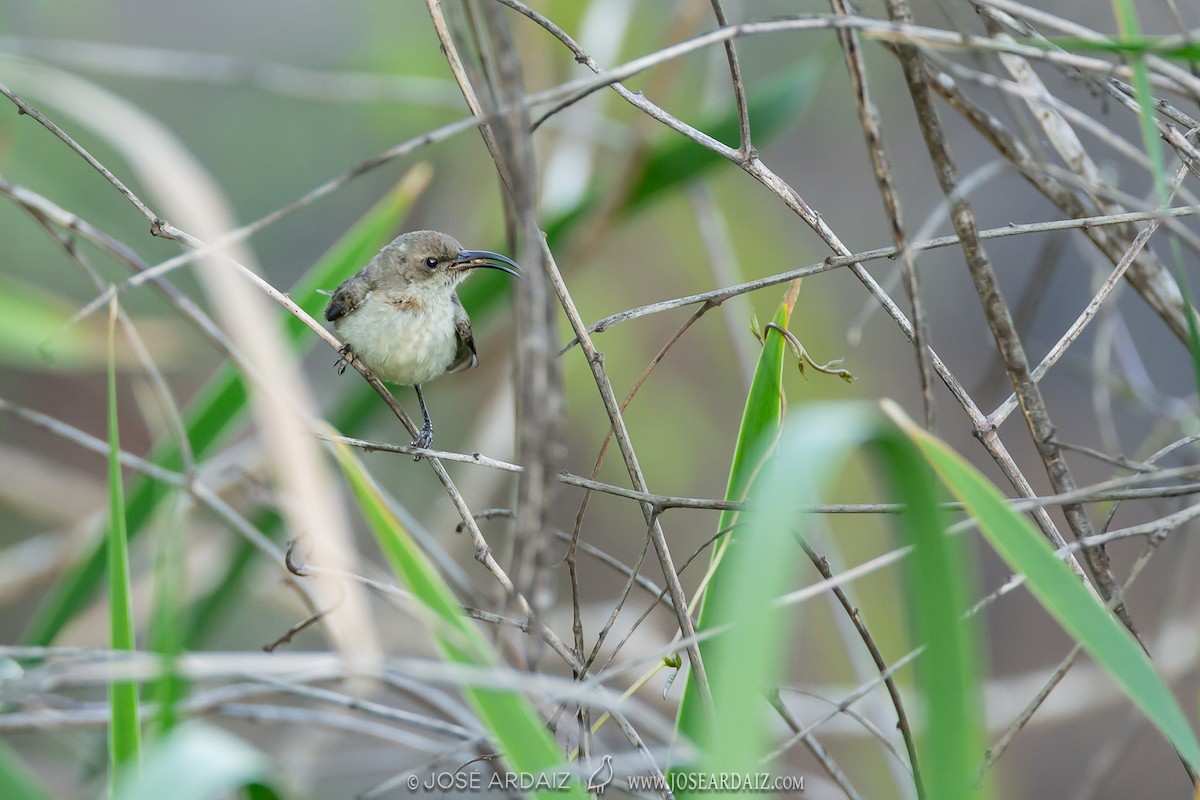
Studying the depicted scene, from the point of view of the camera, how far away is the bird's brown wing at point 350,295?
3.31m

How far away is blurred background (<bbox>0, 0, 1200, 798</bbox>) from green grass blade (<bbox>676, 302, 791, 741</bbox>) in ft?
4.29

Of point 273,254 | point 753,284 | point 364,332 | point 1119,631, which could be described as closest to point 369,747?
point 273,254

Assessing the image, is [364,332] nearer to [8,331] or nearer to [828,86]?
[8,331]

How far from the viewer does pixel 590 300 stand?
5.93 metres

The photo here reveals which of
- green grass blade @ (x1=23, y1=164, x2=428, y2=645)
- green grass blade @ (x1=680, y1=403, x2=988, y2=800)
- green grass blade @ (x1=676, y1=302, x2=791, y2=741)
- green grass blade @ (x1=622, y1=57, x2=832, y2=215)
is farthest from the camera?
green grass blade @ (x1=622, y1=57, x2=832, y2=215)

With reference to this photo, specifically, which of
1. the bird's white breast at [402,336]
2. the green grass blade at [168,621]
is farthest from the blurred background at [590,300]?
the green grass blade at [168,621]

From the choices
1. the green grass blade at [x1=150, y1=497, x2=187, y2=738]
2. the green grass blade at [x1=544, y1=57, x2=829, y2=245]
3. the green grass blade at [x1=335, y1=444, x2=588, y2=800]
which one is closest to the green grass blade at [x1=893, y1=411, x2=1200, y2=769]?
the green grass blade at [x1=335, y1=444, x2=588, y2=800]

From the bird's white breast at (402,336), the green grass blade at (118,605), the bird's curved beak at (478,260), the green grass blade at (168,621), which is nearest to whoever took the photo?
the green grass blade at (168,621)

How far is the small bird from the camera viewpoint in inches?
122

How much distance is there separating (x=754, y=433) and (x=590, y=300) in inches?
171

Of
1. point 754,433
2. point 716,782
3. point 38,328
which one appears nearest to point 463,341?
point 38,328

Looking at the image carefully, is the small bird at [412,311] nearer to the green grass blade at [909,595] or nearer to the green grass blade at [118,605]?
the green grass blade at [118,605]

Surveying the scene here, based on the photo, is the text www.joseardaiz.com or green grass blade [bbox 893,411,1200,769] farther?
green grass blade [bbox 893,411,1200,769]

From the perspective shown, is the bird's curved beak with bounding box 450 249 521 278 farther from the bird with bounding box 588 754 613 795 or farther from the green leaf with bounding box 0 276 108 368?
the bird with bounding box 588 754 613 795
